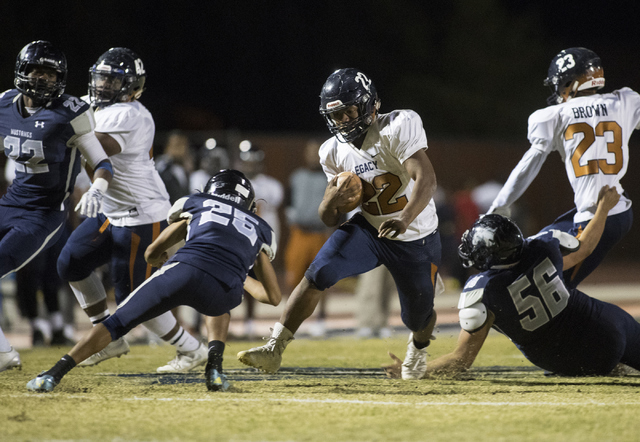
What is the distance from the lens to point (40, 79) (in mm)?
5152

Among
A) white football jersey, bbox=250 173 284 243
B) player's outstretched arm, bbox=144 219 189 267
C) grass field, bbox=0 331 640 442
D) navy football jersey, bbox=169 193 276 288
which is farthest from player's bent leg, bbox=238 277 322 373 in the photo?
white football jersey, bbox=250 173 284 243

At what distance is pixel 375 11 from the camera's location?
28703 millimetres

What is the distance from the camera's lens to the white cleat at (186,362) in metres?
5.65

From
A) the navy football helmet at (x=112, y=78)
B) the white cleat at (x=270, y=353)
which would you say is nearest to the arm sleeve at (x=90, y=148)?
the navy football helmet at (x=112, y=78)

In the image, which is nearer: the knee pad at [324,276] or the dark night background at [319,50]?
the knee pad at [324,276]

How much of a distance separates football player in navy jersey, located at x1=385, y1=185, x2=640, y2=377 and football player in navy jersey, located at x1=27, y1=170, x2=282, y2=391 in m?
1.27

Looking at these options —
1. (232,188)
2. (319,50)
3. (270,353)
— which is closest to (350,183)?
(232,188)

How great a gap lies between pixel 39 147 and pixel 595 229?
3778mm

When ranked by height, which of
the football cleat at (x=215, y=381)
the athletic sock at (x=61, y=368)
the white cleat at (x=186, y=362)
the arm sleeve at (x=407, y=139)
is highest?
the arm sleeve at (x=407, y=139)

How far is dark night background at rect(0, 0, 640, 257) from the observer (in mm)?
18969

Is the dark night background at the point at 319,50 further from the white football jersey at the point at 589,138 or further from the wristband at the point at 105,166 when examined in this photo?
the white football jersey at the point at 589,138

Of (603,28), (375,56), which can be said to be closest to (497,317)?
(375,56)

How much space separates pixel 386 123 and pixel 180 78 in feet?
64.8

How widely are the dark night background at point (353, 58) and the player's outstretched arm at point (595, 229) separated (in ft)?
26.5
